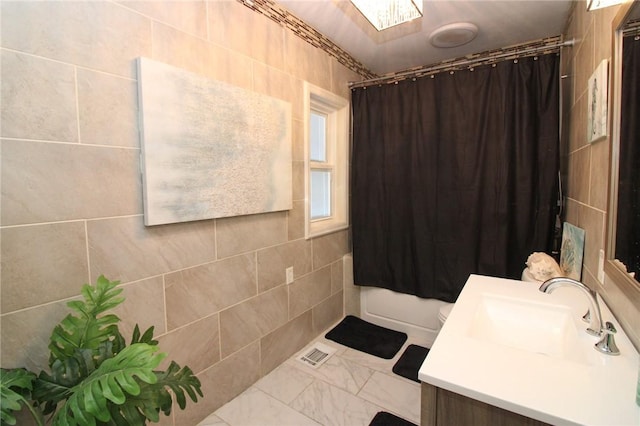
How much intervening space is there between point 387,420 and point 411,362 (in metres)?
0.59

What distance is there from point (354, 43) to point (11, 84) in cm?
214

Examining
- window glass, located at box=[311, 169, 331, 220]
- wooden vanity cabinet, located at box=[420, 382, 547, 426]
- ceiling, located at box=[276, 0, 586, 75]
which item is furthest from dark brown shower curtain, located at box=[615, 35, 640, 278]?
window glass, located at box=[311, 169, 331, 220]

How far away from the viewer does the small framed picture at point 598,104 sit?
1089mm

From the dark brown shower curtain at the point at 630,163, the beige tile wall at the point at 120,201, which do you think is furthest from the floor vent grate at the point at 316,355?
the dark brown shower curtain at the point at 630,163

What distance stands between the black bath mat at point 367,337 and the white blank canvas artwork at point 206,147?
125cm

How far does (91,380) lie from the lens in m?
0.78

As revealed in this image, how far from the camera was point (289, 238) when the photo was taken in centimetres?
206

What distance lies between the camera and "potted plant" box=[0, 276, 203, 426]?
2.43 feet

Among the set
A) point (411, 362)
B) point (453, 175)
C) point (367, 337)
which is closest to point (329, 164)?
point (453, 175)

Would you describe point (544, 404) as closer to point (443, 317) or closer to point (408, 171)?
point (443, 317)

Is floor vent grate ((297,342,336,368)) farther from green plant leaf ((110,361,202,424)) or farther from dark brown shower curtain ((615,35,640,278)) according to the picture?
dark brown shower curtain ((615,35,640,278))

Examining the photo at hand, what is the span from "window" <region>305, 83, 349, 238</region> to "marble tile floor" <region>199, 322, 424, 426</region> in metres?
1.04

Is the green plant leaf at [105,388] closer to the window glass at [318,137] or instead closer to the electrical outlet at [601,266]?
the electrical outlet at [601,266]

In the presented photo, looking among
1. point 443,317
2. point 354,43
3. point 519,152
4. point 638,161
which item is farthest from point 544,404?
point 354,43
